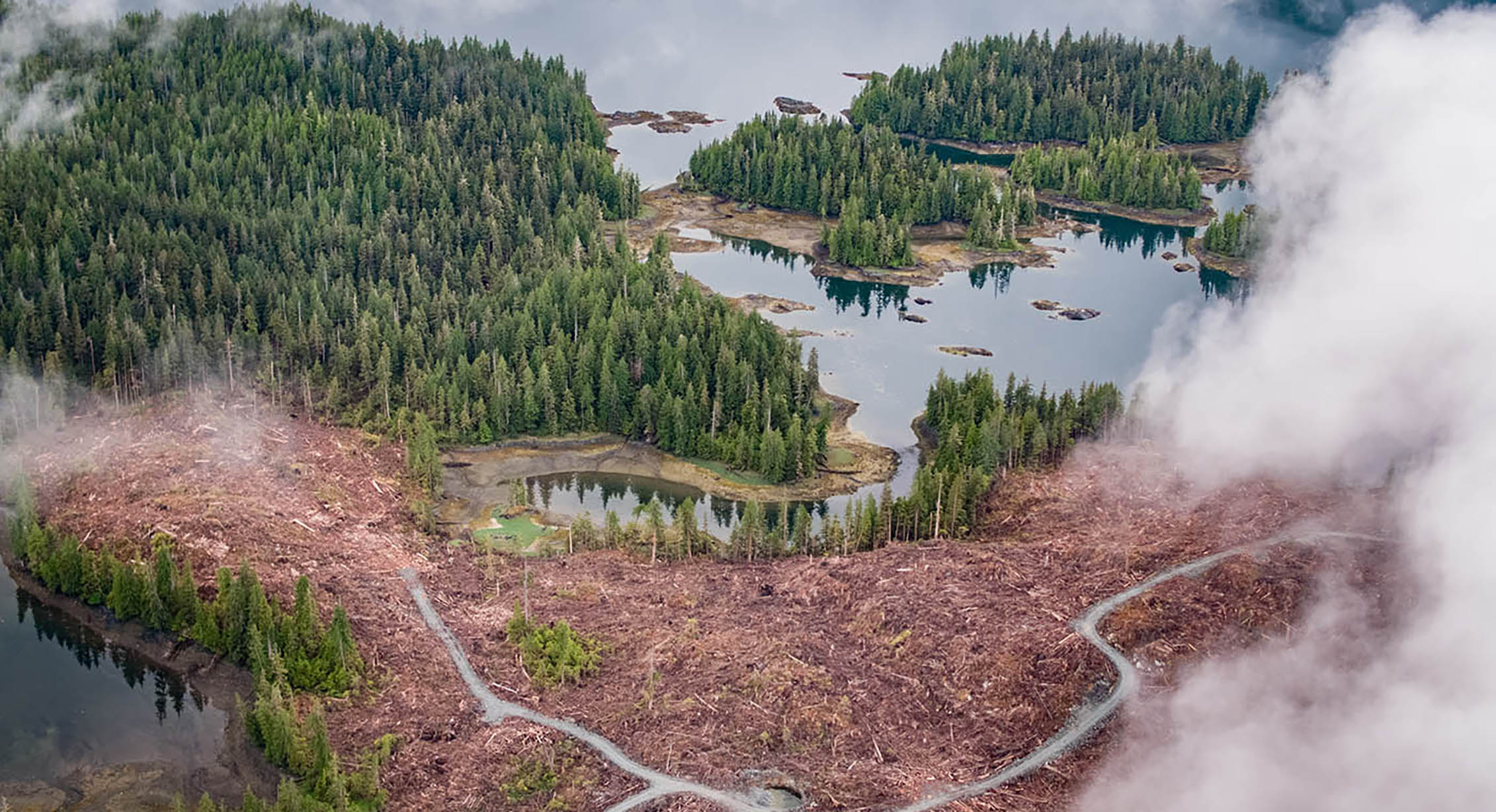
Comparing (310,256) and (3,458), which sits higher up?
(310,256)

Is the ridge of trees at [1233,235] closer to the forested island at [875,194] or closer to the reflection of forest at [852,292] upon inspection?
the forested island at [875,194]

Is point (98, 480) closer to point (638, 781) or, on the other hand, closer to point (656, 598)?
point (656, 598)

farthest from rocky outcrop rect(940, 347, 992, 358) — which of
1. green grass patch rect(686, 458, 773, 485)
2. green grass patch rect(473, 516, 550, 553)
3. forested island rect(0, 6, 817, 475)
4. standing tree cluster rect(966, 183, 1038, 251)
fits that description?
green grass patch rect(473, 516, 550, 553)

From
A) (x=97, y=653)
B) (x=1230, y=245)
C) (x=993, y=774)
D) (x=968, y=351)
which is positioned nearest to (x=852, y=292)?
(x=968, y=351)

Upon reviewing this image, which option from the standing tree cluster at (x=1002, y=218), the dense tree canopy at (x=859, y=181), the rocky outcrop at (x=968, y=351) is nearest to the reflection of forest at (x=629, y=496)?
the rocky outcrop at (x=968, y=351)

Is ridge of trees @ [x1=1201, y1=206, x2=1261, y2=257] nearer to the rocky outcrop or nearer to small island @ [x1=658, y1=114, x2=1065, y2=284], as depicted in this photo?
small island @ [x1=658, y1=114, x2=1065, y2=284]

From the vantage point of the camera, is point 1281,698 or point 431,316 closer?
point 1281,698

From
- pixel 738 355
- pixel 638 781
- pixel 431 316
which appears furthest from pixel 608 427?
pixel 638 781
